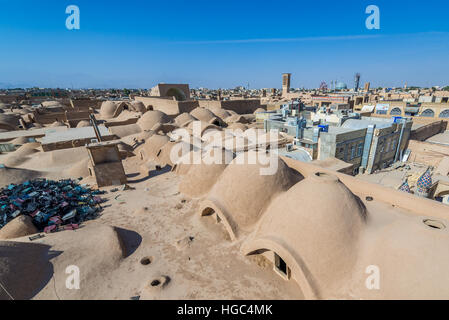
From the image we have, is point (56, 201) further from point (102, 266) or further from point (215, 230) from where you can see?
point (215, 230)

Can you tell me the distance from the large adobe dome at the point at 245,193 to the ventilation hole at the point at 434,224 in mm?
4506

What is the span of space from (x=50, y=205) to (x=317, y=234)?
13.9m

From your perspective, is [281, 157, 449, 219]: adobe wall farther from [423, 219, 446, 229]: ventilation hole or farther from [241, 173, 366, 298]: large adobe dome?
[241, 173, 366, 298]: large adobe dome

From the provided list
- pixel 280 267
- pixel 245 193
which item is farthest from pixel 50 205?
pixel 280 267

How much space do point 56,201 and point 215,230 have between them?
968 centimetres

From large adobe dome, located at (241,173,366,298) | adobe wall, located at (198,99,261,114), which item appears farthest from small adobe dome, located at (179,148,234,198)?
adobe wall, located at (198,99,261,114)

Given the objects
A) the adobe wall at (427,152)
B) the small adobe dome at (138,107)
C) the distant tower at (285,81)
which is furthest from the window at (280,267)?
the distant tower at (285,81)

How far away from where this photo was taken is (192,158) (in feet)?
51.3

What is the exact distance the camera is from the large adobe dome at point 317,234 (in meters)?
5.61

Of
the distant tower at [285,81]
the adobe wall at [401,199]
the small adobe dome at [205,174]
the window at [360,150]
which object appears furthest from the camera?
the distant tower at [285,81]

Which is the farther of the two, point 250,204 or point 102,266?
point 250,204

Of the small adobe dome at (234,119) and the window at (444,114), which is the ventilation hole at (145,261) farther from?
the window at (444,114)

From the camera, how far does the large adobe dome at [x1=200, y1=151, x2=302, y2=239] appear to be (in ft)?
28.0

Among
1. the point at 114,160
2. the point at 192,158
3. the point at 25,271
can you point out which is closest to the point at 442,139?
the point at 192,158
